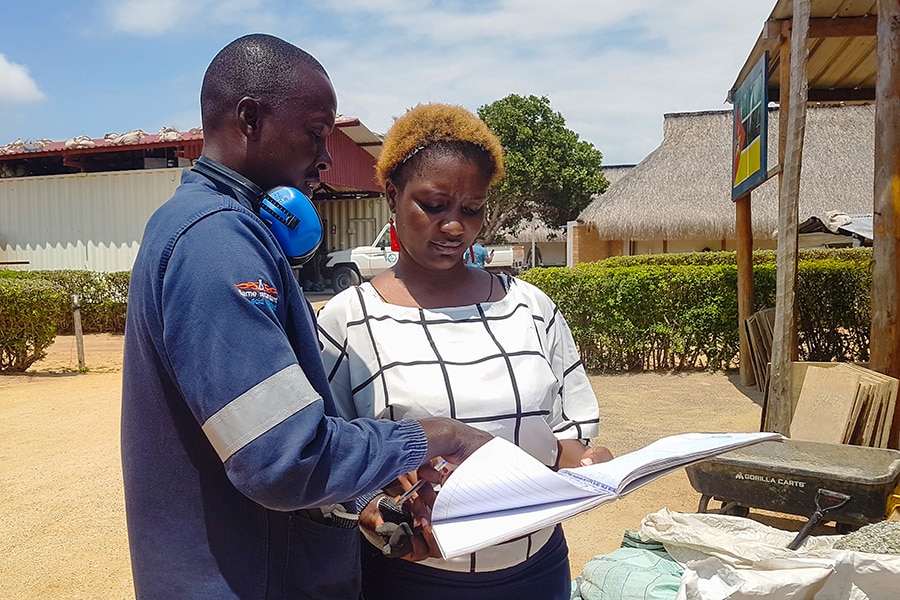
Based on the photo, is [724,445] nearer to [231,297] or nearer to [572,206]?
[231,297]

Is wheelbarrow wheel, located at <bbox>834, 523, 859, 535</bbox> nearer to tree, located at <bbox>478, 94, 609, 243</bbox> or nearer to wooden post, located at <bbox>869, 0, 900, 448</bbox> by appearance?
wooden post, located at <bbox>869, 0, 900, 448</bbox>

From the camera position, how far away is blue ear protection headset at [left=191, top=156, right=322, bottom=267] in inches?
49.8

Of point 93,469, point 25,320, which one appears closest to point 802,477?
point 93,469

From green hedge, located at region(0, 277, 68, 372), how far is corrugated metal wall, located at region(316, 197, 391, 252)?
1143 cm

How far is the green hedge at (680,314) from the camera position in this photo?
878cm

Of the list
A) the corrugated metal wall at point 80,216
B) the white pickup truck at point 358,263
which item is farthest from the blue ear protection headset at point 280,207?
the white pickup truck at point 358,263

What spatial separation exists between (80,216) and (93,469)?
11358 mm

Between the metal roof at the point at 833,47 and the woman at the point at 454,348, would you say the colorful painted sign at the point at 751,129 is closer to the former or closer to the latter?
the metal roof at the point at 833,47

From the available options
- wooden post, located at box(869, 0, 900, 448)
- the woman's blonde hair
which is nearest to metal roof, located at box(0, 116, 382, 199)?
wooden post, located at box(869, 0, 900, 448)

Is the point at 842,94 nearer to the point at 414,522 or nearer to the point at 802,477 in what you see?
the point at 802,477

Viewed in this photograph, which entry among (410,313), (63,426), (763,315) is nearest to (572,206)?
(763,315)

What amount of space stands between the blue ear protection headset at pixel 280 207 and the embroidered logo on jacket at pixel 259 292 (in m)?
0.19

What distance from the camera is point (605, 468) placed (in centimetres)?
138

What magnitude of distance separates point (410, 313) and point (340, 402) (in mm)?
272
